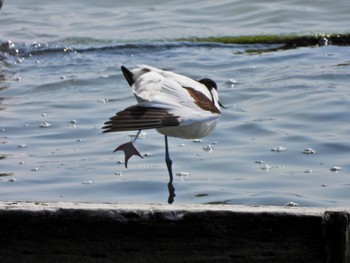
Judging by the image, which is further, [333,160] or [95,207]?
[333,160]

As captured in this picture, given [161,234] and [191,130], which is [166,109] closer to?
[191,130]

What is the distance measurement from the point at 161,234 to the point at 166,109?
1757mm

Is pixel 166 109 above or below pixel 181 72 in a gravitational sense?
above

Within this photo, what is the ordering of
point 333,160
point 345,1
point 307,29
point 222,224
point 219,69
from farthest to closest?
1. point 345,1
2. point 307,29
3. point 219,69
4. point 333,160
5. point 222,224

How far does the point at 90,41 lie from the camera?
12.1 meters

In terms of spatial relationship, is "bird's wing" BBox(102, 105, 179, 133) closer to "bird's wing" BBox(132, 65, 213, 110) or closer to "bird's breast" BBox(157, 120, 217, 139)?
"bird's wing" BBox(132, 65, 213, 110)

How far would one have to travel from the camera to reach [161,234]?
334 cm

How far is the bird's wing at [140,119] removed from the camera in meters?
4.60

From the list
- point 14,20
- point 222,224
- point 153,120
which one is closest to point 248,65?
point 14,20

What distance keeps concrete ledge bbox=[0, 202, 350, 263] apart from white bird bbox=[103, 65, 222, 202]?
1.24m

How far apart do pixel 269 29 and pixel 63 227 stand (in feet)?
30.1

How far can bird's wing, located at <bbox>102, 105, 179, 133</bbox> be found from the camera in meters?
4.60

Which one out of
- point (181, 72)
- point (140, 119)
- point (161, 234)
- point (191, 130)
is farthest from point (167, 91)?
point (181, 72)

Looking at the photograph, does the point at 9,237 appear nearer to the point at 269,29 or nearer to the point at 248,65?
the point at 248,65
